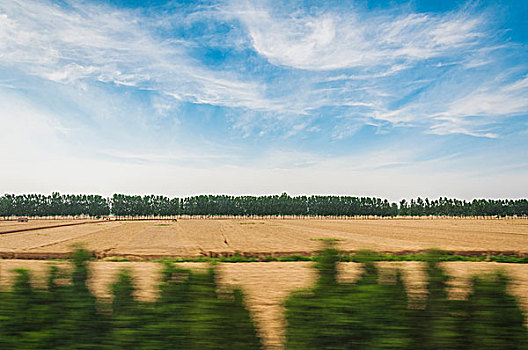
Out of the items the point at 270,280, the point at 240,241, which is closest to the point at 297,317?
the point at 270,280

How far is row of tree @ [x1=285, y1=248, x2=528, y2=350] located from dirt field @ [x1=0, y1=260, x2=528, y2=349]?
219mm

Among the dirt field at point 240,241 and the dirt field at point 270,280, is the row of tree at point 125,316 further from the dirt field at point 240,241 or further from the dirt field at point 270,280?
the dirt field at point 240,241

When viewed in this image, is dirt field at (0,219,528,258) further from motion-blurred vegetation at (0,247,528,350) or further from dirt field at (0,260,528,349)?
motion-blurred vegetation at (0,247,528,350)

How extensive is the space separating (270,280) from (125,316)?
12756 millimetres

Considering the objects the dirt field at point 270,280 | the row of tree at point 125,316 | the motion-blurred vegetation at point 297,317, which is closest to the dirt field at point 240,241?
the dirt field at point 270,280

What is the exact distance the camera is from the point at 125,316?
4781mm

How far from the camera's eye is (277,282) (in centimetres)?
1648

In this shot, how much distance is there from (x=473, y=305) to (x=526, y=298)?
11.3m

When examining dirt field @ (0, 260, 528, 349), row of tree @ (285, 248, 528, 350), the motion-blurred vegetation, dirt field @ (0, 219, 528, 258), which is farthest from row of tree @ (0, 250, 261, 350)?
dirt field @ (0, 219, 528, 258)

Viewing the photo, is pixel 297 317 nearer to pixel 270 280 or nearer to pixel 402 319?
pixel 402 319

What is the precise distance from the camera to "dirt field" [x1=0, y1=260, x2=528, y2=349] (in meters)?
4.98

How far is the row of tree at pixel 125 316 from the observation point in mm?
4465

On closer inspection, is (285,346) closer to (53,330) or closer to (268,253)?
(53,330)

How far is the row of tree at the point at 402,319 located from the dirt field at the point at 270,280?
0.22 metres
